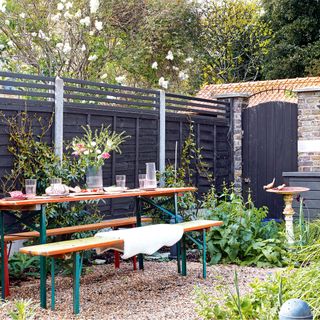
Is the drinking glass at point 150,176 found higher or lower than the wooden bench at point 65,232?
higher

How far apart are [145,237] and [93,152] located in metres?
1.49

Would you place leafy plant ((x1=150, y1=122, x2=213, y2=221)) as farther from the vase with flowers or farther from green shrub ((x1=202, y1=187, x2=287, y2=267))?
the vase with flowers

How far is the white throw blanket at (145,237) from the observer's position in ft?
16.6

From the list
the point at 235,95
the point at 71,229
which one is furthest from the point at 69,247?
the point at 235,95

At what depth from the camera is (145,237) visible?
5.24 m

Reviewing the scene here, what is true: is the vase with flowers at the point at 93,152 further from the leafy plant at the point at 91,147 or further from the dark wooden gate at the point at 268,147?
the dark wooden gate at the point at 268,147

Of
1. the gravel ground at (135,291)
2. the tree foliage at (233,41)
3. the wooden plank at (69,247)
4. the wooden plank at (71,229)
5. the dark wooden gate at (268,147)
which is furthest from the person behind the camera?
the tree foliage at (233,41)

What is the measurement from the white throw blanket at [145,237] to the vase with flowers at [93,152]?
75 cm

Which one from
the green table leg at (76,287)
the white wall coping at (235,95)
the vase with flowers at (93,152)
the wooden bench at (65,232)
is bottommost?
the green table leg at (76,287)

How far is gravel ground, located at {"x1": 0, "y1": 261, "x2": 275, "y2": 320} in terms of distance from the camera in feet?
15.4

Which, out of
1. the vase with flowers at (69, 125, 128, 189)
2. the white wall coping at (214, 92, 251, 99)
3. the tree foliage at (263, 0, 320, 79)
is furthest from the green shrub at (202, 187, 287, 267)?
the tree foliage at (263, 0, 320, 79)

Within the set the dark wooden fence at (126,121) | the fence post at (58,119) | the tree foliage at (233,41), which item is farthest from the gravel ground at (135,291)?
the tree foliage at (233,41)

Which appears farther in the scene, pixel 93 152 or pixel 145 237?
pixel 93 152

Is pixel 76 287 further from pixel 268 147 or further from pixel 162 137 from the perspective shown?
pixel 268 147
